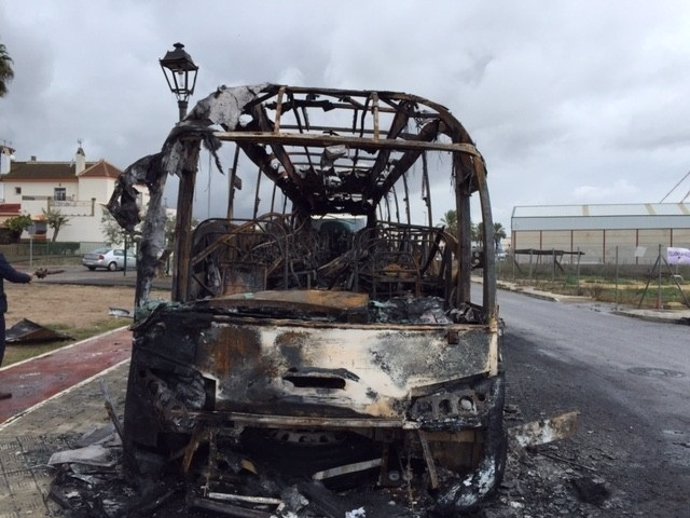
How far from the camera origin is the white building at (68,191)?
2164 inches

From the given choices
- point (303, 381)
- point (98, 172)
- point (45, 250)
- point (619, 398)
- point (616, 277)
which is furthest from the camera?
point (98, 172)

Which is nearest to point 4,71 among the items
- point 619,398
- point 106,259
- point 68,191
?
point 106,259

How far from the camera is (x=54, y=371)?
771cm

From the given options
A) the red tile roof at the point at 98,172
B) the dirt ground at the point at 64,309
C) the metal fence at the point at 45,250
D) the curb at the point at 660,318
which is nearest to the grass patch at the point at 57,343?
the dirt ground at the point at 64,309

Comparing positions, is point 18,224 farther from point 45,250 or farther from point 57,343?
point 57,343

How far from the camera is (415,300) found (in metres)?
4.92

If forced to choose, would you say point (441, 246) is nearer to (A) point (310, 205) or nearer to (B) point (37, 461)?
(A) point (310, 205)

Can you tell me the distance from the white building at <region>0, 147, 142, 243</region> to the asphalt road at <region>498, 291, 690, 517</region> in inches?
1963

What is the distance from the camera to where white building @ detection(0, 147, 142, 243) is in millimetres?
54969

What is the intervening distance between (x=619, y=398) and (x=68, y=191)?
6020 cm

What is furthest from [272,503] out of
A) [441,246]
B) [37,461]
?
[441,246]

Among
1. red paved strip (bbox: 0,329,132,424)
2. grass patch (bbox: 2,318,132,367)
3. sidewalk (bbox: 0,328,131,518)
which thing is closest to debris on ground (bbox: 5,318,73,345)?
grass patch (bbox: 2,318,132,367)

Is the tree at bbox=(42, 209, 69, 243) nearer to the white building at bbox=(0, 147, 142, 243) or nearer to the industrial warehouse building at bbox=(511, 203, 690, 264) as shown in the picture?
the white building at bbox=(0, 147, 142, 243)

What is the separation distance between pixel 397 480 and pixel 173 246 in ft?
7.96
